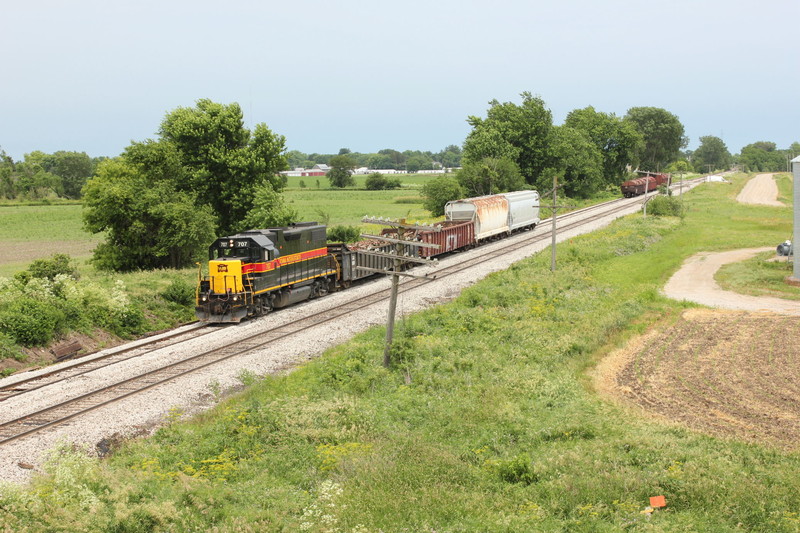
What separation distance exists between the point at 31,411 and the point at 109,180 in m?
25.0

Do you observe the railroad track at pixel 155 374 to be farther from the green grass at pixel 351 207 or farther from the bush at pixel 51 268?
the green grass at pixel 351 207

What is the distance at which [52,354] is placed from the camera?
23219 millimetres

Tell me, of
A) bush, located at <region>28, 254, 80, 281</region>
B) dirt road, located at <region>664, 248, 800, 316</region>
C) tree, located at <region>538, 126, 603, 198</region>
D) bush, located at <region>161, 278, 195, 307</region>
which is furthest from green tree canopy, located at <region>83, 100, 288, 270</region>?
tree, located at <region>538, 126, 603, 198</region>

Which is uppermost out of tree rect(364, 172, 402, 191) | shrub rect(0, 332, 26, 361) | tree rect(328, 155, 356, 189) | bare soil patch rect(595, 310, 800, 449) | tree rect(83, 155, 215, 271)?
tree rect(328, 155, 356, 189)

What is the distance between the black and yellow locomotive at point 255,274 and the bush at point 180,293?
328cm

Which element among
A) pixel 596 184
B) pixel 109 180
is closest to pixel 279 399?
pixel 109 180

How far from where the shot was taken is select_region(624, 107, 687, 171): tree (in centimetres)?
12838

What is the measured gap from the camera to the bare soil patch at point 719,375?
15.3 m

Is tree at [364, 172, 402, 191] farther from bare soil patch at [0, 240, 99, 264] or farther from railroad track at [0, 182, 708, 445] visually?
railroad track at [0, 182, 708, 445]

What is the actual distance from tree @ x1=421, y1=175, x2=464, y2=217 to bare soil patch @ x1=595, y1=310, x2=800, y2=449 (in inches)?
1650

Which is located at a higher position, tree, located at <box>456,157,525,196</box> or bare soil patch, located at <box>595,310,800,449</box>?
tree, located at <box>456,157,525,196</box>

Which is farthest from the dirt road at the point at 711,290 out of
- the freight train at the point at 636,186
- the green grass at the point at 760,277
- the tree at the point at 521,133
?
the freight train at the point at 636,186

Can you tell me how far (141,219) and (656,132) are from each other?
113 metres

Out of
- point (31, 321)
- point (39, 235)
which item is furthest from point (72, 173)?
point (31, 321)
